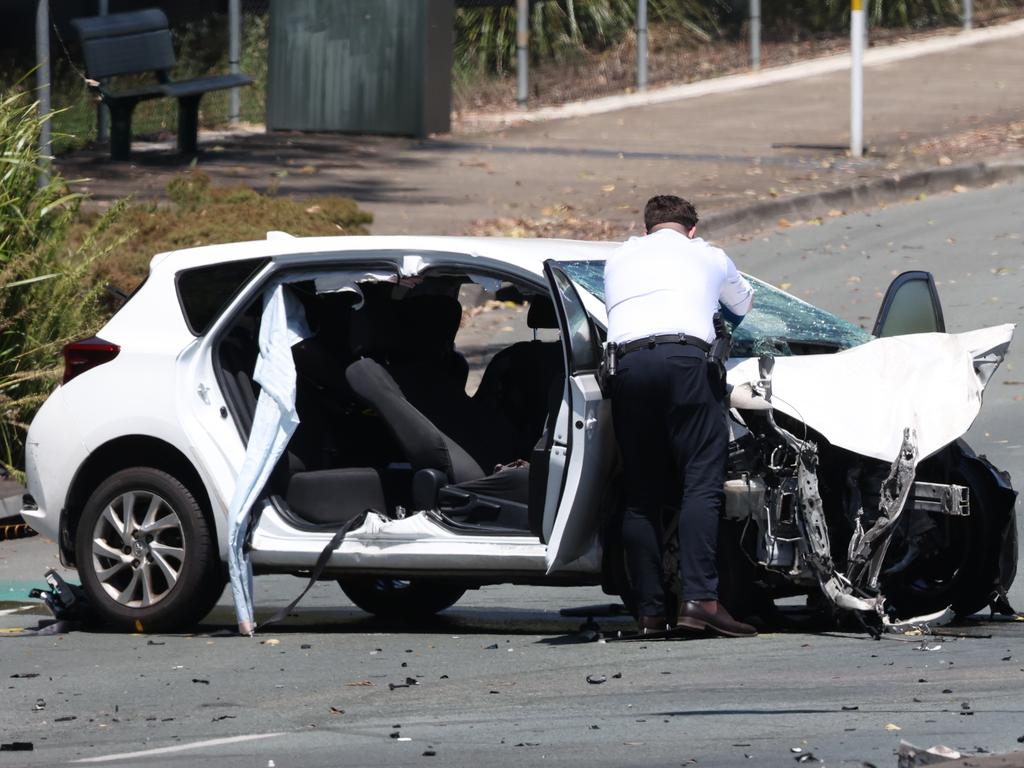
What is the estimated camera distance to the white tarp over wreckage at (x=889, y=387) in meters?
7.36

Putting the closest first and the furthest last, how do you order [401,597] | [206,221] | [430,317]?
[430,317], [401,597], [206,221]

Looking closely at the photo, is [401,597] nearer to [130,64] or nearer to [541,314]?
[541,314]

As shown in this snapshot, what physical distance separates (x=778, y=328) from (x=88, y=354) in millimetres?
2814

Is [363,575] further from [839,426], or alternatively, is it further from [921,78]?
[921,78]

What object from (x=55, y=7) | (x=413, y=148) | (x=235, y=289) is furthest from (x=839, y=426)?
(x=55, y=7)

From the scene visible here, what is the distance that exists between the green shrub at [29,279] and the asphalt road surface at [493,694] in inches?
Answer: 102

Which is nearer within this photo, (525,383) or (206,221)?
(525,383)

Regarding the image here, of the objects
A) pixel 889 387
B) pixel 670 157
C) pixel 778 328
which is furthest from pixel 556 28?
pixel 889 387

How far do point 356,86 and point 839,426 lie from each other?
1535cm

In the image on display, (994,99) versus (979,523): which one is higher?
(994,99)

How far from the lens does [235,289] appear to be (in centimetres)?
849

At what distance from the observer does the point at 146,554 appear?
8375 millimetres

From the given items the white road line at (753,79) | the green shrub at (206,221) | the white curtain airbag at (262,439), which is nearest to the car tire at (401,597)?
the white curtain airbag at (262,439)

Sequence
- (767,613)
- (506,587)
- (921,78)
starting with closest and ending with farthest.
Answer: (767,613) < (506,587) < (921,78)
